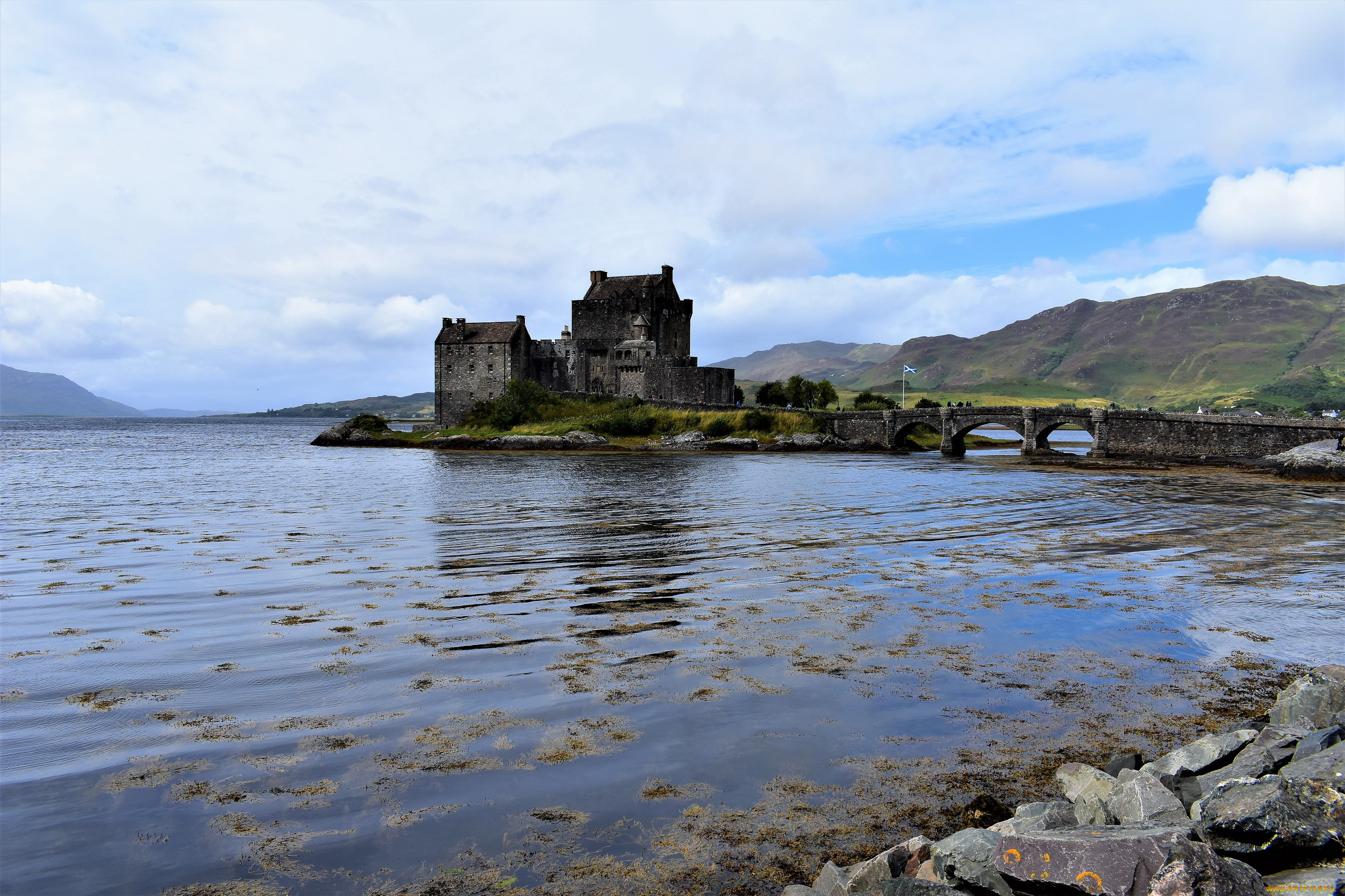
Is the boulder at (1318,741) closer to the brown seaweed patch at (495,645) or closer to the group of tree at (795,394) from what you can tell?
the brown seaweed patch at (495,645)

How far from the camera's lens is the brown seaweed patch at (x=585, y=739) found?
754cm

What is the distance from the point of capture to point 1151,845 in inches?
184

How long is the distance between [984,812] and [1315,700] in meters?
4.00

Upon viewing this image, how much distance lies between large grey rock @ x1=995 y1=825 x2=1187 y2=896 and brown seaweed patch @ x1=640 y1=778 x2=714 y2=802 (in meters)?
2.64

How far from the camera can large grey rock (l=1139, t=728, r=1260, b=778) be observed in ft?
21.7

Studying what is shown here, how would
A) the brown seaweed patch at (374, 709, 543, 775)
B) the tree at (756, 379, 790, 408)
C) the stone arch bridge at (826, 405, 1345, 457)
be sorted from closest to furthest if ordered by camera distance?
1. the brown seaweed patch at (374, 709, 543, 775)
2. the stone arch bridge at (826, 405, 1345, 457)
3. the tree at (756, 379, 790, 408)

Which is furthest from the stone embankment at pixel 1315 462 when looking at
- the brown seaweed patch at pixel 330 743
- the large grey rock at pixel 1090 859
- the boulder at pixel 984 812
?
the brown seaweed patch at pixel 330 743

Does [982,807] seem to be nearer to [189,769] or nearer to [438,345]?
[189,769]

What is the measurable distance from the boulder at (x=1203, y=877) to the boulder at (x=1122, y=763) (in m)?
2.66

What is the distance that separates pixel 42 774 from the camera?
697 centimetres

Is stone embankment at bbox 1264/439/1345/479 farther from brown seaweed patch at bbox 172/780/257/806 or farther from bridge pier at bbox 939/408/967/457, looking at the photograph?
brown seaweed patch at bbox 172/780/257/806

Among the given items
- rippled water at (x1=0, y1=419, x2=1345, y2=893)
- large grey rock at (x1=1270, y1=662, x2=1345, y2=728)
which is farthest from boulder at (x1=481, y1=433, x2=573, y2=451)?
large grey rock at (x1=1270, y1=662, x2=1345, y2=728)

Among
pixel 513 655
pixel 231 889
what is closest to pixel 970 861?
pixel 231 889

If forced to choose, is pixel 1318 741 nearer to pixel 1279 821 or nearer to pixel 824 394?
pixel 1279 821
